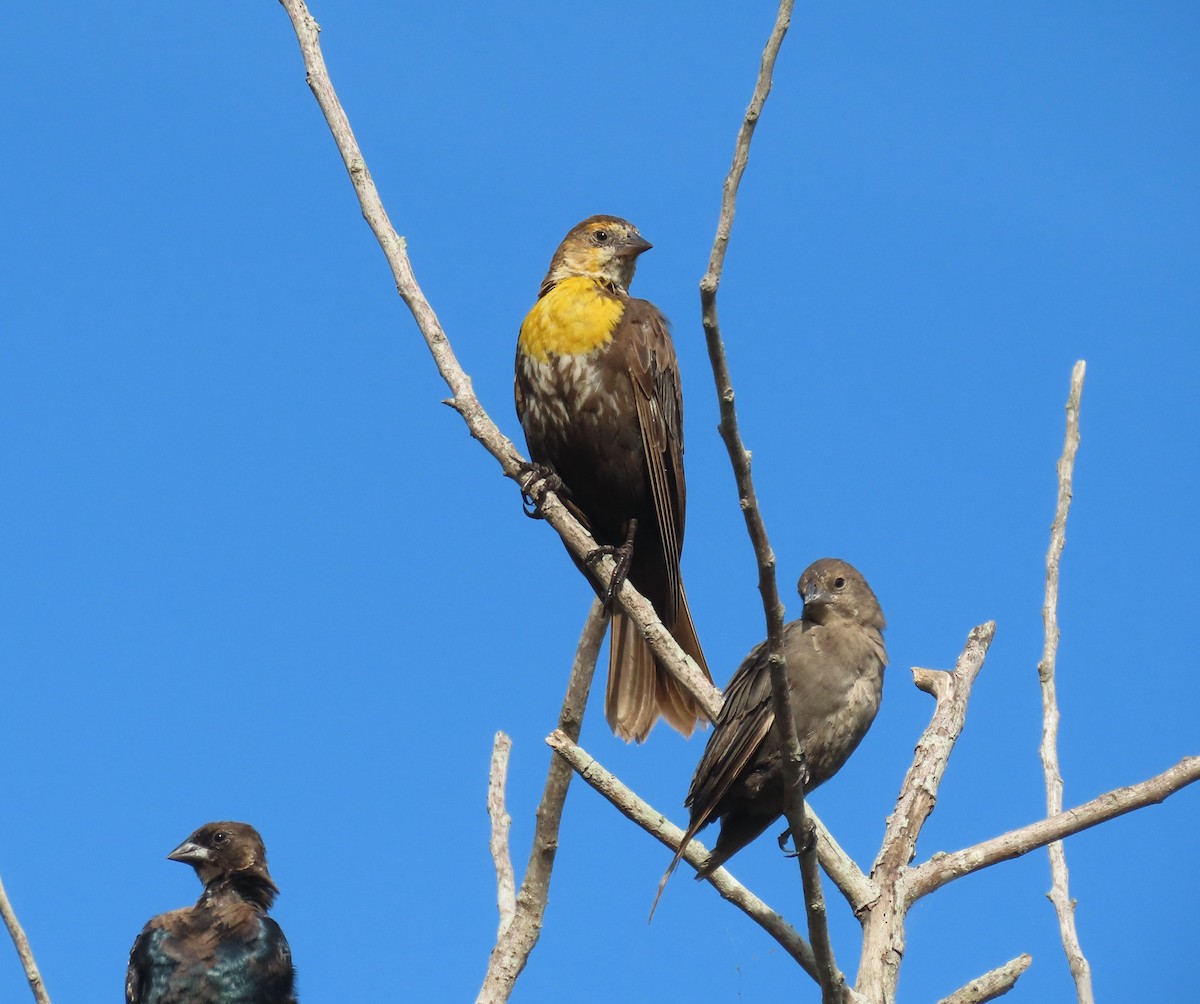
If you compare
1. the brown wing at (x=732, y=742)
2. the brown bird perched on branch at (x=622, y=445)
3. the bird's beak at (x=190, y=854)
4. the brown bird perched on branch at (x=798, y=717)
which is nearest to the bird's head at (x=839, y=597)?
the brown bird perched on branch at (x=798, y=717)

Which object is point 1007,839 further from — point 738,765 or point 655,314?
point 655,314

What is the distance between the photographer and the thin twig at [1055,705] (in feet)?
13.1

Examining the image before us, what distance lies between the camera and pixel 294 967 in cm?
574

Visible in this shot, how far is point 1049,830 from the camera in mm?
3941

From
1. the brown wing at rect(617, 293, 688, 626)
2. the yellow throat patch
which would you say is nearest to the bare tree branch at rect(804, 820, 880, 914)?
the brown wing at rect(617, 293, 688, 626)

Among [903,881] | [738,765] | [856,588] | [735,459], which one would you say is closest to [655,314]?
[856,588]

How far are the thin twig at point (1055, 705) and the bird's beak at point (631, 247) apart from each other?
210 cm

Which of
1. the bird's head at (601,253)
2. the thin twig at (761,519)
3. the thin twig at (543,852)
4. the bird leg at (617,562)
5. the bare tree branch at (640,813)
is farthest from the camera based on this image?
the bird's head at (601,253)

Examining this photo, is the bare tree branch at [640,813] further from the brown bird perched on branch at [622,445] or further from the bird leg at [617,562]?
the brown bird perched on branch at [622,445]

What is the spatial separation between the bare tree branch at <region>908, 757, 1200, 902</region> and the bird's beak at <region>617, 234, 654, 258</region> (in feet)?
9.93

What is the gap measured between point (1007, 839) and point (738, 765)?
0.75 meters

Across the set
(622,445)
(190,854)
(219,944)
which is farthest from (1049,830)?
(190,854)

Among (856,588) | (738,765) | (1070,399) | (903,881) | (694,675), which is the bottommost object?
(903,881)

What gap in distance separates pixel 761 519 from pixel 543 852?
2.30 m
